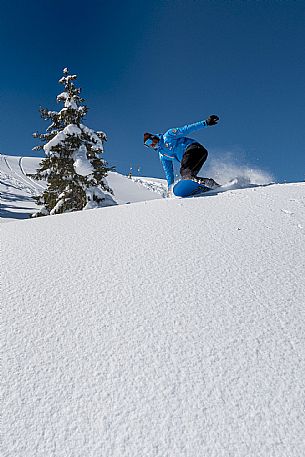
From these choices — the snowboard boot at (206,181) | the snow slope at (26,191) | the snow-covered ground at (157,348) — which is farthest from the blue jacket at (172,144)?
the snow slope at (26,191)

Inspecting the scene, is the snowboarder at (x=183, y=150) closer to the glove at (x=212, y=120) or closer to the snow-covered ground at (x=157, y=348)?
the glove at (x=212, y=120)

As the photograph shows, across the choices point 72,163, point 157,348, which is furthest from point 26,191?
point 157,348

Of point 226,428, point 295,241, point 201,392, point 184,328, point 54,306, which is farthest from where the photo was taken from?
point 295,241

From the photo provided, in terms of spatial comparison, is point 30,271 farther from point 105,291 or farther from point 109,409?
point 109,409

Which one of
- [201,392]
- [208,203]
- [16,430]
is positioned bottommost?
[16,430]

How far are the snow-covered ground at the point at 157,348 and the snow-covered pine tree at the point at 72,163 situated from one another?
8803 millimetres

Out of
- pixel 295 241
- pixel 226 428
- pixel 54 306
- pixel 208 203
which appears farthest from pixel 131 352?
pixel 208 203

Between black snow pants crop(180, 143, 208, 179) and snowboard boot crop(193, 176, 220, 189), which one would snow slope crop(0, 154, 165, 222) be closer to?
black snow pants crop(180, 143, 208, 179)

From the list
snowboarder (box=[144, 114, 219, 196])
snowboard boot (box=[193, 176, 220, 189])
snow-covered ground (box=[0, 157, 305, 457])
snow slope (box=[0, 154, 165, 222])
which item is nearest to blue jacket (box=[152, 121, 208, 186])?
snowboarder (box=[144, 114, 219, 196])

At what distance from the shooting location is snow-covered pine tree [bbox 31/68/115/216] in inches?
444

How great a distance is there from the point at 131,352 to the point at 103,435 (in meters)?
0.38

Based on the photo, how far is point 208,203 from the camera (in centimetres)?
409

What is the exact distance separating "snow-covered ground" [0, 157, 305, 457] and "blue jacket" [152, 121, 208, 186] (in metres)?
3.42

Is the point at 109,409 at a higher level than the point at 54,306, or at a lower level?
lower
